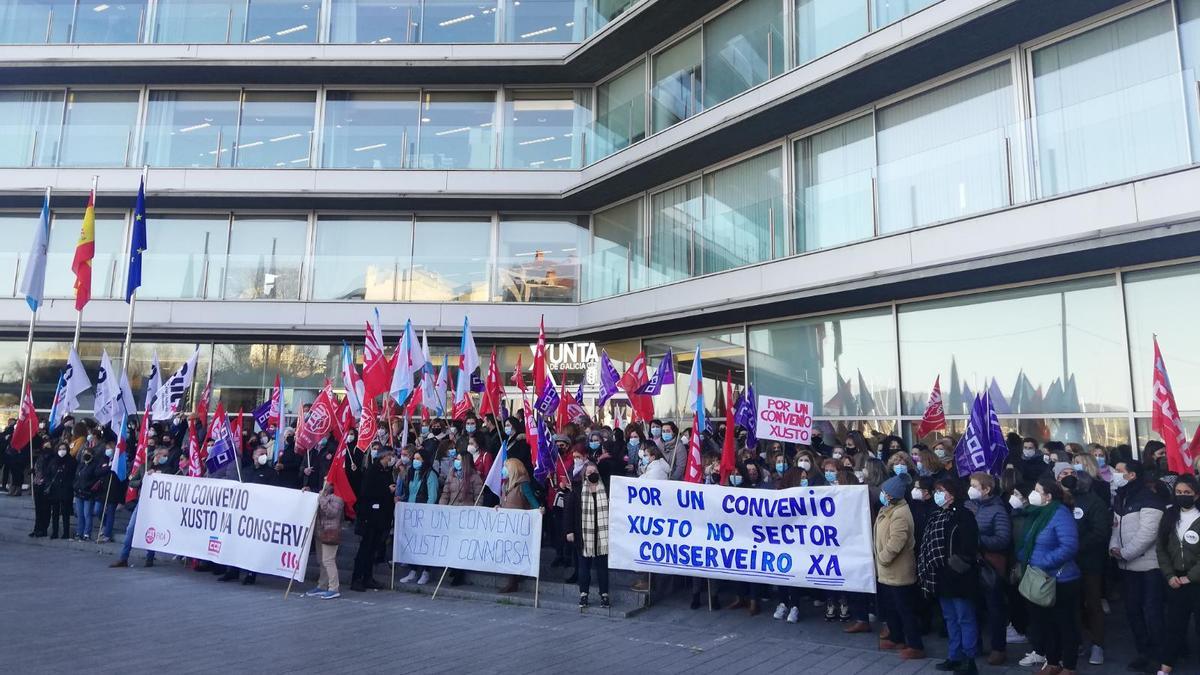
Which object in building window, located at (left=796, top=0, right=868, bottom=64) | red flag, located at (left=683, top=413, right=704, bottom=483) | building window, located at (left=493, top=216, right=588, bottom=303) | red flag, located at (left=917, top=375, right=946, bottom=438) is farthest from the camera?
building window, located at (left=493, top=216, right=588, bottom=303)

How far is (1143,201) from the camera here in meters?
11.3

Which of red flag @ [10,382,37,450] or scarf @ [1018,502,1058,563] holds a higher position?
red flag @ [10,382,37,450]

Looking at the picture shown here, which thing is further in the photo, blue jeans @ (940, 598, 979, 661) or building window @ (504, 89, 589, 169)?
building window @ (504, 89, 589, 169)

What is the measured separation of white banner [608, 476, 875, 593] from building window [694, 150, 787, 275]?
8.23m

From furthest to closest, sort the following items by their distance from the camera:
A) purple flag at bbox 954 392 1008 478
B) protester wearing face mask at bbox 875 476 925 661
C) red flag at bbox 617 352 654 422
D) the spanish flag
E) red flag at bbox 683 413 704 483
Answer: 1. the spanish flag
2. red flag at bbox 617 352 654 422
3. red flag at bbox 683 413 704 483
4. purple flag at bbox 954 392 1008 478
5. protester wearing face mask at bbox 875 476 925 661

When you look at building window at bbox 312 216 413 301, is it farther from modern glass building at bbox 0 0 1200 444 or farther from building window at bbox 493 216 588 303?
building window at bbox 493 216 588 303

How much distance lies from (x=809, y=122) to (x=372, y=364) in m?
10.5

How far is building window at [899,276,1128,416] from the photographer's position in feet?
41.7

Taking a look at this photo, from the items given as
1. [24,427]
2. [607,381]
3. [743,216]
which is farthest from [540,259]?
[24,427]

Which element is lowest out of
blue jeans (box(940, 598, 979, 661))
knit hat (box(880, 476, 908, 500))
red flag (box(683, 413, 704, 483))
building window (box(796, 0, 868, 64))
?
blue jeans (box(940, 598, 979, 661))

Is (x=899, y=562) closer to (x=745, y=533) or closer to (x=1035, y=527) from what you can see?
(x=1035, y=527)

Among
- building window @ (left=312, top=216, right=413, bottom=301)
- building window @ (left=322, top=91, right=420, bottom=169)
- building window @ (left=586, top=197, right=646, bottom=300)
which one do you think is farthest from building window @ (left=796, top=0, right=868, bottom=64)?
building window @ (left=312, top=216, right=413, bottom=301)

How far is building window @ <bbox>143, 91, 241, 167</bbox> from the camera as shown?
2364 cm

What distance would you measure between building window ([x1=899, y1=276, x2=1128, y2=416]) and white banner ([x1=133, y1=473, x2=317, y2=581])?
36.2 feet
